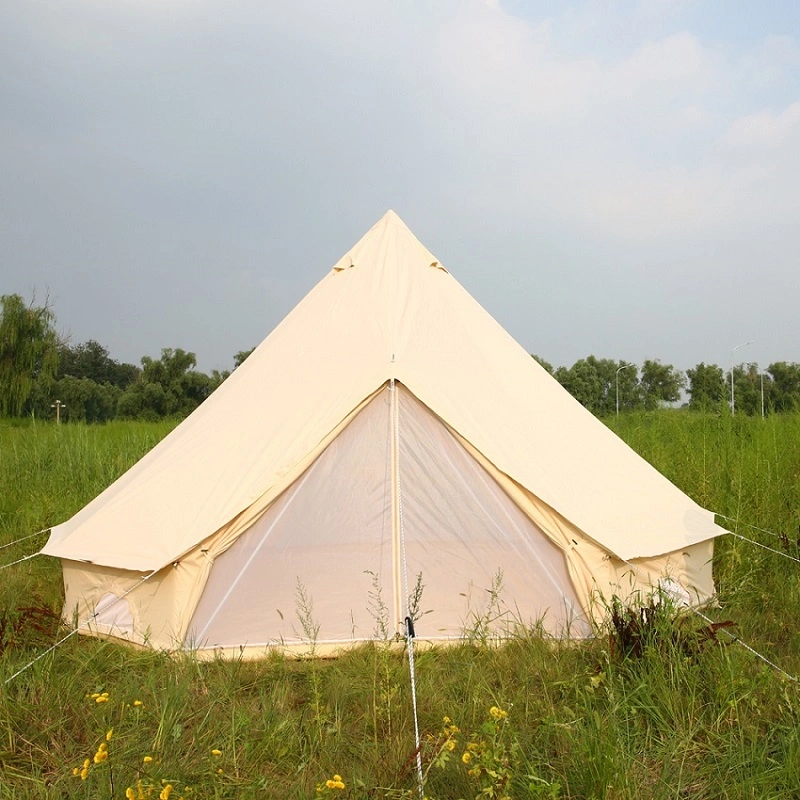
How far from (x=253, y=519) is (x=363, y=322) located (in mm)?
1095

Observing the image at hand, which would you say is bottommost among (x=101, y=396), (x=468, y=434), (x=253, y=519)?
(x=253, y=519)

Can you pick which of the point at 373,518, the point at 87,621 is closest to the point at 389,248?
the point at 373,518

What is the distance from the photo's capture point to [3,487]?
6512 mm

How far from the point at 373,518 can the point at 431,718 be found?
108cm

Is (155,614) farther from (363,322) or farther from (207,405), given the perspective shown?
(363,322)

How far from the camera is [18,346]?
18.4m

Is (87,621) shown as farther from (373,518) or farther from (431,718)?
(431,718)

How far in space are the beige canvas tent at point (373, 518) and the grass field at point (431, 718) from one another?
21cm

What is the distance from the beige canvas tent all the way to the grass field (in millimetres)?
212

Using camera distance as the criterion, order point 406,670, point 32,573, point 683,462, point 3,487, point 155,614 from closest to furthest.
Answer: point 406,670, point 155,614, point 32,573, point 683,462, point 3,487

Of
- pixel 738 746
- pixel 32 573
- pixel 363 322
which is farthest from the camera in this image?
pixel 32 573

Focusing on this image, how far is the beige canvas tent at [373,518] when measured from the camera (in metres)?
3.10

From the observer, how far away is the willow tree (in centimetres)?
1823

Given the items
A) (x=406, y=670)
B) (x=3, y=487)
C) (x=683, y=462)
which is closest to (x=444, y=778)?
(x=406, y=670)
